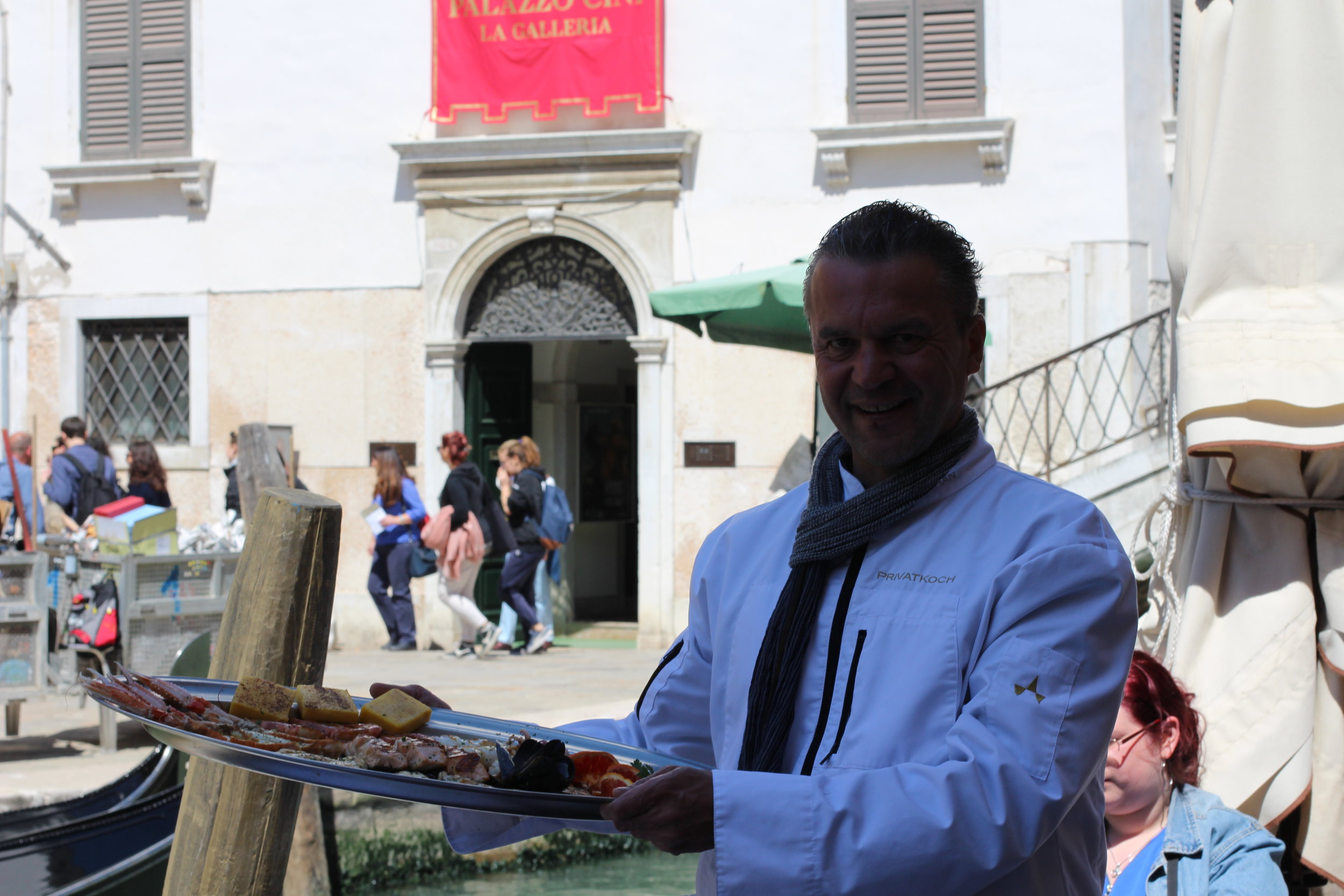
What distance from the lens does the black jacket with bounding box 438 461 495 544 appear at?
403 inches

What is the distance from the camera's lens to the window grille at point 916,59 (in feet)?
34.3

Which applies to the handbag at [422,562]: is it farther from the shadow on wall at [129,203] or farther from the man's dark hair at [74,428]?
the shadow on wall at [129,203]

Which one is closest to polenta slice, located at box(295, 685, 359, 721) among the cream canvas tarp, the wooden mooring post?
the wooden mooring post

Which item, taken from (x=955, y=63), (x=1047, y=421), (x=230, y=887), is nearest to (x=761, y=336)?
(x=1047, y=421)

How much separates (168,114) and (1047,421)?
7990mm

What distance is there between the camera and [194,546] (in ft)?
25.2

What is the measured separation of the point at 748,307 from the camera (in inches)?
310

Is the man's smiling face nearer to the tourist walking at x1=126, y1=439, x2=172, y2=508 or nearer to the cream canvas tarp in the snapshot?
the cream canvas tarp

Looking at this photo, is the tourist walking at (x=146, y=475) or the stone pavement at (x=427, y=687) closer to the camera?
the stone pavement at (x=427, y=687)

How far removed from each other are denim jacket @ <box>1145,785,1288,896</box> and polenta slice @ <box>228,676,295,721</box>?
1451mm

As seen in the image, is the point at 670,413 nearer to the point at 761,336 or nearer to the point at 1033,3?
the point at 761,336

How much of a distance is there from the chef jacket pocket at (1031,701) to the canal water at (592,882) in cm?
467

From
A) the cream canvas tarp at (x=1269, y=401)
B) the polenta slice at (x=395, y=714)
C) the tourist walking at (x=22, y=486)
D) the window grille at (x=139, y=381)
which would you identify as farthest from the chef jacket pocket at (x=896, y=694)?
the window grille at (x=139, y=381)

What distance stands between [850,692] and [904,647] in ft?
0.30
